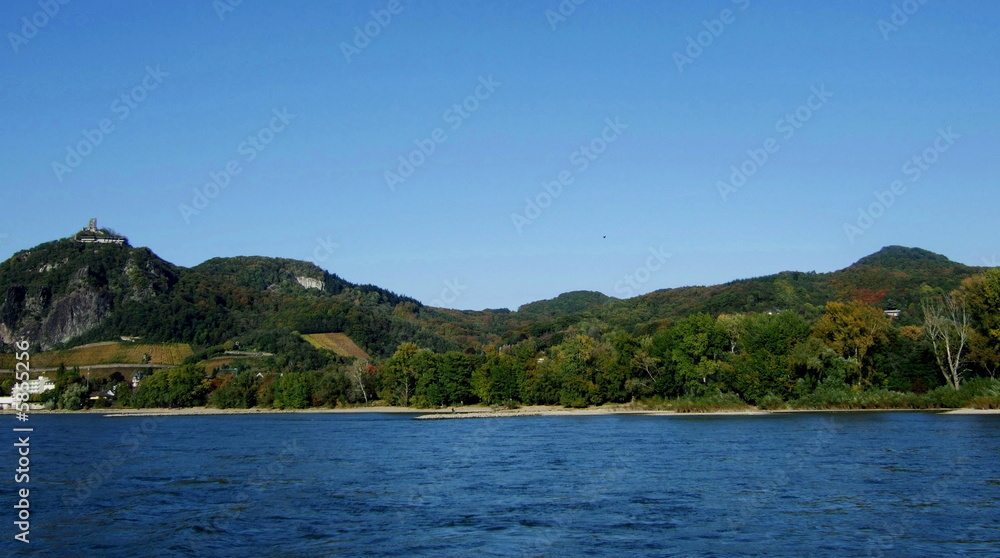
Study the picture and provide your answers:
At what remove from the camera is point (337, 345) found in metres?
189

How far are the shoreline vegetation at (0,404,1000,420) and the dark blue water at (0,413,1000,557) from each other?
19762 mm

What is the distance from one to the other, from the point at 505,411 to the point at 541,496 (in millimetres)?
62782

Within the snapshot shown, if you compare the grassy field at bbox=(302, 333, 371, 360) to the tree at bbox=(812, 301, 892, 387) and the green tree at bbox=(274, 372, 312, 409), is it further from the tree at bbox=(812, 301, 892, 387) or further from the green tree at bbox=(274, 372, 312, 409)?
the tree at bbox=(812, 301, 892, 387)

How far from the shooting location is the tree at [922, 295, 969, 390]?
71625mm

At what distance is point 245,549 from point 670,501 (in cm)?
1357

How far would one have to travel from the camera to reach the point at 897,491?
93.4 ft

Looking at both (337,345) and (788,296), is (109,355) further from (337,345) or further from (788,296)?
(788,296)

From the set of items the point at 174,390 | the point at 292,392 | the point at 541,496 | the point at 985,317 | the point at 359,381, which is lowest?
the point at 541,496

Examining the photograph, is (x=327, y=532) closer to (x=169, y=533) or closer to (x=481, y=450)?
(x=169, y=533)

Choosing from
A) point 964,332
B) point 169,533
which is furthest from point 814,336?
point 169,533

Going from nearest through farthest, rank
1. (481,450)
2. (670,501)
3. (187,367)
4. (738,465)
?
(670,501)
(738,465)
(481,450)
(187,367)

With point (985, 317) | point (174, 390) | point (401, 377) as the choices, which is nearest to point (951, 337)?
point (985, 317)

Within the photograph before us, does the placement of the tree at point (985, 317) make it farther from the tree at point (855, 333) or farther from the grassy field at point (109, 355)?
the grassy field at point (109, 355)

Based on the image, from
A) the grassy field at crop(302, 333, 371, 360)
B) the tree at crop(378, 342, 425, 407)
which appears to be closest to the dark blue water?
the tree at crop(378, 342, 425, 407)
